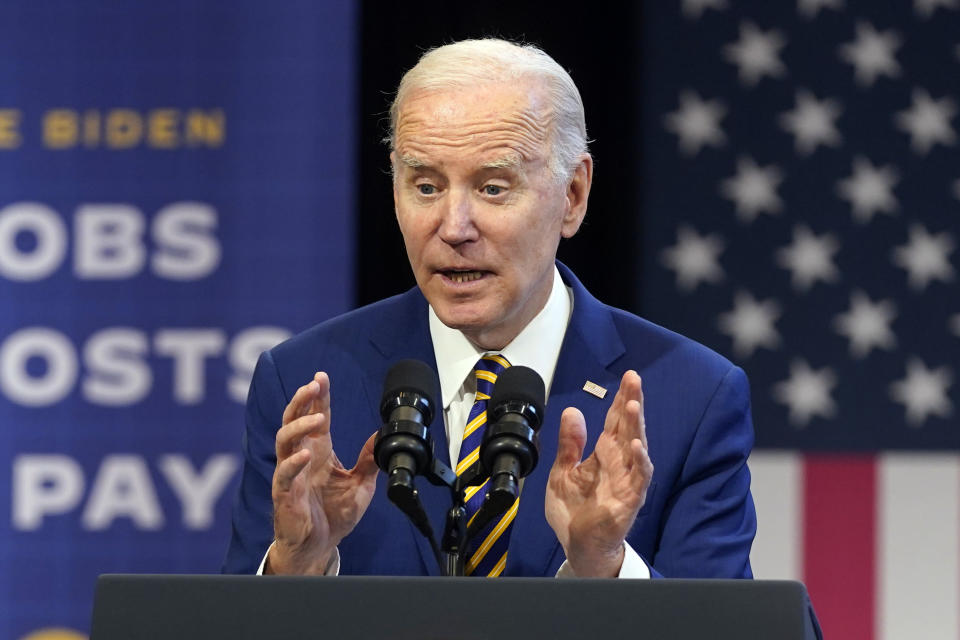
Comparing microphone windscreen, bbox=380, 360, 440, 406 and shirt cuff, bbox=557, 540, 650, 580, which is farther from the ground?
microphone windscreen, bbox=380, 360, 440, 406

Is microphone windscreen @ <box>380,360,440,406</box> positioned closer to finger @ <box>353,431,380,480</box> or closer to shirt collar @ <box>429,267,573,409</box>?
finger @ <box>353,431,380,480</box>

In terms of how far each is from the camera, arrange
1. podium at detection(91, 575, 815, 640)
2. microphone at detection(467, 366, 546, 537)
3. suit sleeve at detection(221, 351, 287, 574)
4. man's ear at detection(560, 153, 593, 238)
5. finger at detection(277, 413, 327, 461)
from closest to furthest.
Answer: podium at detection(91, 575, 815, 640) → microphone at detection(467, 366, 546, 537) → finger at detection(277, 413, 327, 461) → suit sleeve at detection(221, 351, 287, 574) → man's ear at detection(560, 153, 593, 238)

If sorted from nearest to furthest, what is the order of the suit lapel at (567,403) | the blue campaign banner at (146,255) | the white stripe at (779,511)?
1. the suit lapel at (567,403)
2. the blue campaign banner at (146,255)
3. the white stripe at (779,511)

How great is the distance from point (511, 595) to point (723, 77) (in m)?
2.82

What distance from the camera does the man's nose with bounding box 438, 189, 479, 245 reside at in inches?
80.9

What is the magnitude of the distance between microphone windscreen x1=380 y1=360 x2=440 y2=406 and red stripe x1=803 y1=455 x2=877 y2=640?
2.43m

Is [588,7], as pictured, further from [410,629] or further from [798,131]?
[410,629]

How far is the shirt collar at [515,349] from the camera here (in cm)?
220

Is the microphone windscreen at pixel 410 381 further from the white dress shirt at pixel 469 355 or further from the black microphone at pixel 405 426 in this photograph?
the white dress shirt at pixel 469 355

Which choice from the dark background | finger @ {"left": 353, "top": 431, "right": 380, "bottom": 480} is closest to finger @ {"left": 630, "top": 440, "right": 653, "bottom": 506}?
finger @ {"left": 353, "top": 431, "right": 380, "bottom": 480}

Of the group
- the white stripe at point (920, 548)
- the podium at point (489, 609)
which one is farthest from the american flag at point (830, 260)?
the podium at point (489, 609)

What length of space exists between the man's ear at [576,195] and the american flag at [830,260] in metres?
1.61

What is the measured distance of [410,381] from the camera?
5.25 feet

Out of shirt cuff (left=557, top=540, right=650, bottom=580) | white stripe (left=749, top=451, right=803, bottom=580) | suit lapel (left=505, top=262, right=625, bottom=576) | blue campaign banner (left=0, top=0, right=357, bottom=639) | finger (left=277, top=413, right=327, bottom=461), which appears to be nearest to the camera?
finger (left=277, top=413, right=327, bottom=461)
